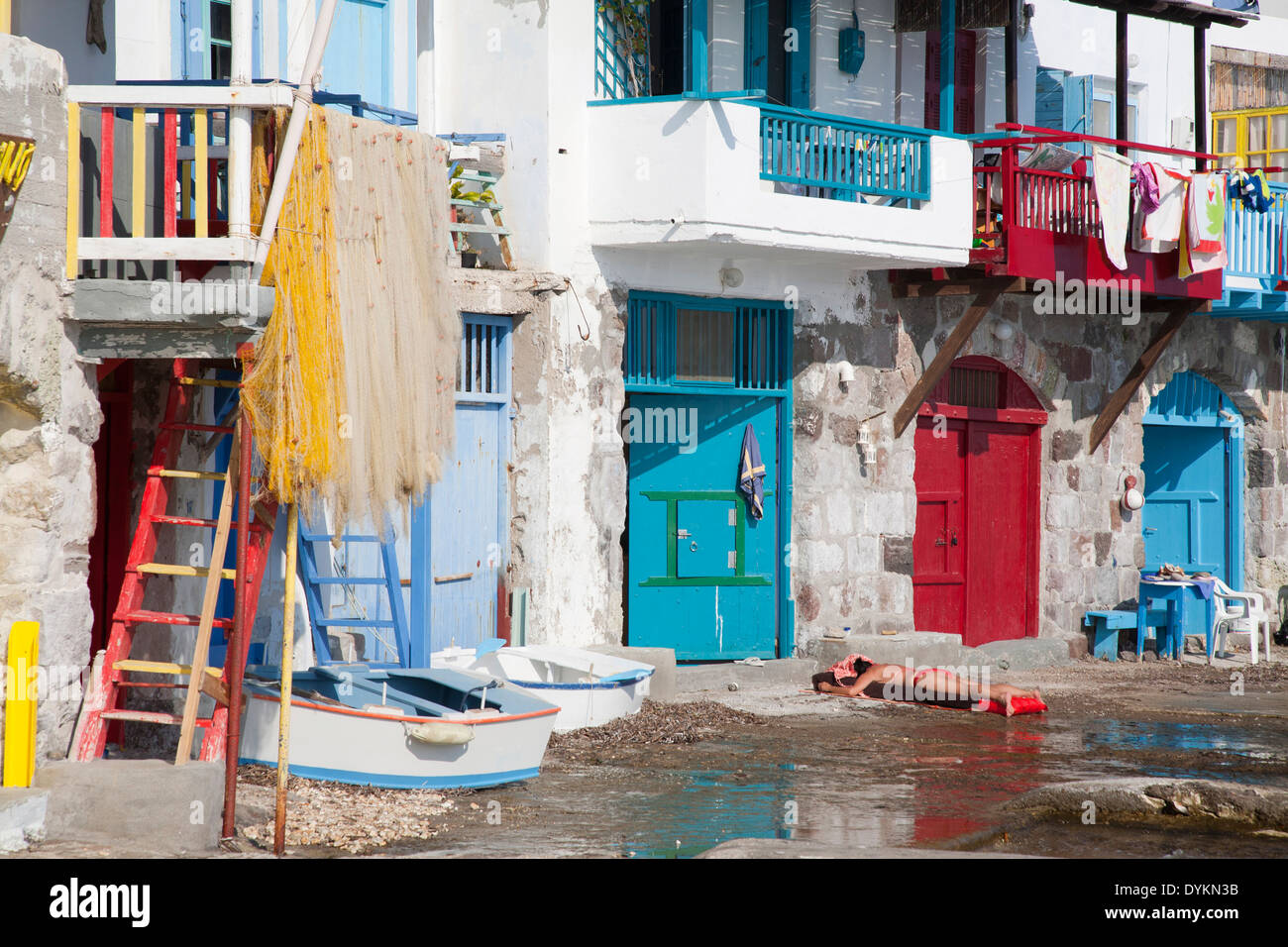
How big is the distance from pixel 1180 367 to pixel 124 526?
13.3 metres

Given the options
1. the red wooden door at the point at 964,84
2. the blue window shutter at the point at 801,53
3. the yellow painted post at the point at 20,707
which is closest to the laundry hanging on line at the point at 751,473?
the blue window shutter at the point at 801,53

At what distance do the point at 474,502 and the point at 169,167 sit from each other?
16.9 feet

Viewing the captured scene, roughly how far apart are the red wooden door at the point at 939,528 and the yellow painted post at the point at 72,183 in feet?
33.3

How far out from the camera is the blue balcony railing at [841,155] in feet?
43.4

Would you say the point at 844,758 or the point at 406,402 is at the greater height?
the point at 406,402

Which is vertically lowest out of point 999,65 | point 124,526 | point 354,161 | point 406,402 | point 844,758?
point 844,758

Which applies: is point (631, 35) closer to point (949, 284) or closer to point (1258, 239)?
point (949, 284)

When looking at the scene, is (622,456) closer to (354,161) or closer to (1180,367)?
(354,161)

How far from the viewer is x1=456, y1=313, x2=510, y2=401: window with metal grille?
484 inches

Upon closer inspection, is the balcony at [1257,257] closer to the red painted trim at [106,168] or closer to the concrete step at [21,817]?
the red painted trim at [106,168]

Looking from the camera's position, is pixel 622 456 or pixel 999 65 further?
pixel 999 65

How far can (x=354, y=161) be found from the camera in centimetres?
774
